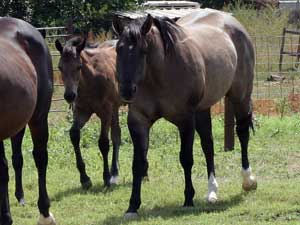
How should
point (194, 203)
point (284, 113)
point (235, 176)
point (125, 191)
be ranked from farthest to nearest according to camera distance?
point (284, 113)
point (235, 176)
point (125, 191)
point (194, 203)

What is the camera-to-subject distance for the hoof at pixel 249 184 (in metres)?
8.13

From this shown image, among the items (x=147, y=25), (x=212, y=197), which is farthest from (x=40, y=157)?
(x=212, y=197)

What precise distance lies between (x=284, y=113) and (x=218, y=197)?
19.9 feet

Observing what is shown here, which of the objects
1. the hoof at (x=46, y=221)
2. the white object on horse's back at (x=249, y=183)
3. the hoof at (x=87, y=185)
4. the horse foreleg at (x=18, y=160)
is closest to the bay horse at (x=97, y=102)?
the hoof at (x=87, y=185)

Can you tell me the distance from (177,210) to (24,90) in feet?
6.53

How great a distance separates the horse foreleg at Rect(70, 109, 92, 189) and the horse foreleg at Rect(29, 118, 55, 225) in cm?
167

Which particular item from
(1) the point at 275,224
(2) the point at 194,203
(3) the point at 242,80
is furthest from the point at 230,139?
(1) the point at 275,224

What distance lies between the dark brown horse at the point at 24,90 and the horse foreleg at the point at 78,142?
65.9 inches

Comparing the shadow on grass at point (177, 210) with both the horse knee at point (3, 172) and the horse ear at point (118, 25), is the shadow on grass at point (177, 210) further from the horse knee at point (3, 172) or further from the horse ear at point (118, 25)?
the horse ear at point (118, 25)

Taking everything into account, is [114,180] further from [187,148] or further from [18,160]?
[187,148]

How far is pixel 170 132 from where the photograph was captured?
11.9m

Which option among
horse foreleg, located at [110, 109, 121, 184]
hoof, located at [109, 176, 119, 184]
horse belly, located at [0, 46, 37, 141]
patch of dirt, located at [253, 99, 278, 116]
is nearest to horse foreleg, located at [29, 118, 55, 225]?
horse belly, located at [0, 46, 37, 141]

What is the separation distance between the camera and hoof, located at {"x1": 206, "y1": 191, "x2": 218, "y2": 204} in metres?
7.67

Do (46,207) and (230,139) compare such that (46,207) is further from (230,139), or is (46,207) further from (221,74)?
(230,139)
